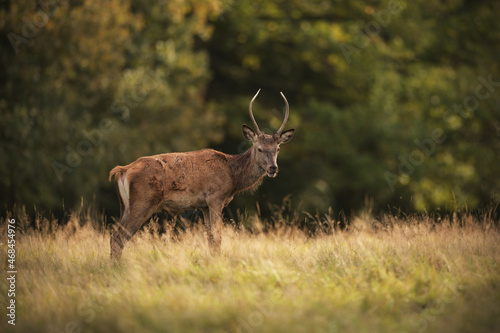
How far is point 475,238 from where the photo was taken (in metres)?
7.23

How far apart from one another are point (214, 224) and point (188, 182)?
692 mm

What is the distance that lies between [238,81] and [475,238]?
1679 cm

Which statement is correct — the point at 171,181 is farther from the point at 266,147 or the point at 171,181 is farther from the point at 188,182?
the point at 266,147

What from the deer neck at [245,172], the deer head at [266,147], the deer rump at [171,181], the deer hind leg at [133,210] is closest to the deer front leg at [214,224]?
the deer rump at [171,181]

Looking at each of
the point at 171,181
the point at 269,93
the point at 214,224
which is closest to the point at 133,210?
the point at 171,181

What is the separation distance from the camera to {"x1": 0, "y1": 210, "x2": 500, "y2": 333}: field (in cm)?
505

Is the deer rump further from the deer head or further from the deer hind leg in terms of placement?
the deer head

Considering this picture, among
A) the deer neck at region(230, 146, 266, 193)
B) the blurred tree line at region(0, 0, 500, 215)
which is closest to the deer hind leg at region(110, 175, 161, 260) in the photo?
the deer neck at region(230, 146, 266, 193)

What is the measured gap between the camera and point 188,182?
8.34 m

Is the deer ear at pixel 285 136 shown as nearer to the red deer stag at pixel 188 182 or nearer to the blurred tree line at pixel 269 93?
the red deer stag at pixel 188 182

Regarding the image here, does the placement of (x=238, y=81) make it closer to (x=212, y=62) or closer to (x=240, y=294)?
(x=212, y=62)

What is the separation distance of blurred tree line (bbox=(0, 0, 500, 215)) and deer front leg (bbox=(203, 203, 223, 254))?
8200 mm

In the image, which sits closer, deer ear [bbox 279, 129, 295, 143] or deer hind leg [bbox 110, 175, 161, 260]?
deer hind leg [bbox 110, 175, 161, 260]

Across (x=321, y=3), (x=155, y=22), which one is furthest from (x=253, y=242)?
(x=321, y=3)
